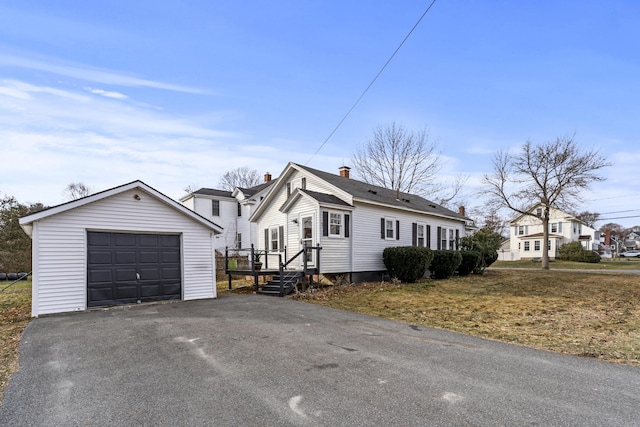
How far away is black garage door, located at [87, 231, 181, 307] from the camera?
34.1 feet

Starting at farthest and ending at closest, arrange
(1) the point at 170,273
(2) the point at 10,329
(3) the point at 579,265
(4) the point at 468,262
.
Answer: (3) the point at 579,265 → (4) the point at 468,262 → (1) the point at 170,273 → (2) the point at 10,329

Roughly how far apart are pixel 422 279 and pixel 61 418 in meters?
17.3

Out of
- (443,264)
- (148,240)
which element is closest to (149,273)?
(148,240)

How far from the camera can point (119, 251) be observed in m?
10.8

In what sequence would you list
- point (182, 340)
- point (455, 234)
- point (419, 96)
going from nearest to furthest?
point (182, 340) < point (419, 96) < point (455, 234)

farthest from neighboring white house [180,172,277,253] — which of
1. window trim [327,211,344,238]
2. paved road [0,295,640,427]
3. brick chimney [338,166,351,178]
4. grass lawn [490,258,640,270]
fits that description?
grass lawn [490,258,640,270]

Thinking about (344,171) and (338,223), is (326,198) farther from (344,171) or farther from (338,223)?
(344,171)

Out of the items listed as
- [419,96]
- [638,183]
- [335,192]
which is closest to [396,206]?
[335,192]

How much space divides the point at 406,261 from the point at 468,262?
7791mm

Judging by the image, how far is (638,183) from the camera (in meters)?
34.8

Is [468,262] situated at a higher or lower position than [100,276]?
lower

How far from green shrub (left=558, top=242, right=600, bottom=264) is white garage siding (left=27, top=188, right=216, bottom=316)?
143ft

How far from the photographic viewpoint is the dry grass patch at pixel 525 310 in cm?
671

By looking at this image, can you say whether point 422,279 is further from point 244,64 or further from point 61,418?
point 61,418
